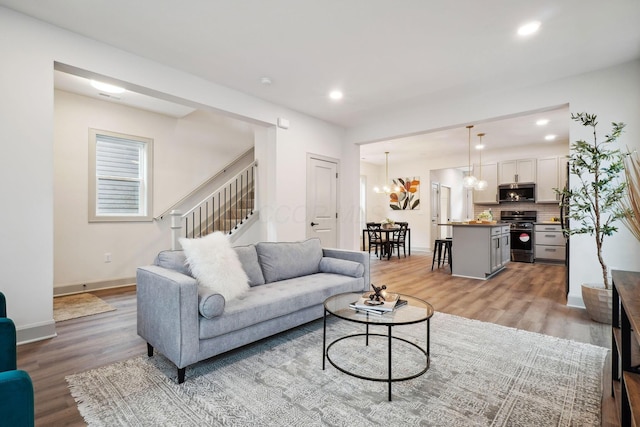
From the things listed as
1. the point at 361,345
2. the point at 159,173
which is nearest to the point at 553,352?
the point at 361,345

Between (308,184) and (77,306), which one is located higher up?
(308,184)

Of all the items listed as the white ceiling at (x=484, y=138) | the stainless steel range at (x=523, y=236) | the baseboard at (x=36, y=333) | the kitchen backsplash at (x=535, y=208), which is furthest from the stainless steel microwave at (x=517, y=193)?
the baseboard at (x=36, y=333)

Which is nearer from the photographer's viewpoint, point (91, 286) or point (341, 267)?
point (341, 267)

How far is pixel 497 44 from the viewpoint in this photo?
119 inches

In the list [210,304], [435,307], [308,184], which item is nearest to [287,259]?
[210,304]

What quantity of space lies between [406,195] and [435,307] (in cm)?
648

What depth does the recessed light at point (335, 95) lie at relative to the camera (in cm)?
425

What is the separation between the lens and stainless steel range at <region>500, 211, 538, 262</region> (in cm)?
718

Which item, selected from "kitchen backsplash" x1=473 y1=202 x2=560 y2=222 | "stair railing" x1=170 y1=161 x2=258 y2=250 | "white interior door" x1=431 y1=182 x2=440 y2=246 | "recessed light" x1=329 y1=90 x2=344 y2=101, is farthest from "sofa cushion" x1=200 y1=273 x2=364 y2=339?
"white interior door" x1=431 y1=182 x2=440 y2=246

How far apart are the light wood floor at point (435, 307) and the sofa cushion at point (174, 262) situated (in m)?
0.73

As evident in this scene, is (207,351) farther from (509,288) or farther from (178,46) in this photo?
(509,288)

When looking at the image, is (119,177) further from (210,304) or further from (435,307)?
(435,307)

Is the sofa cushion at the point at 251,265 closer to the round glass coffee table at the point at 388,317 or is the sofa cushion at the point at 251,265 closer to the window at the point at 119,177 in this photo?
the round glass coffee table at the point at 388,317

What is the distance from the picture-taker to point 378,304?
2172mm
